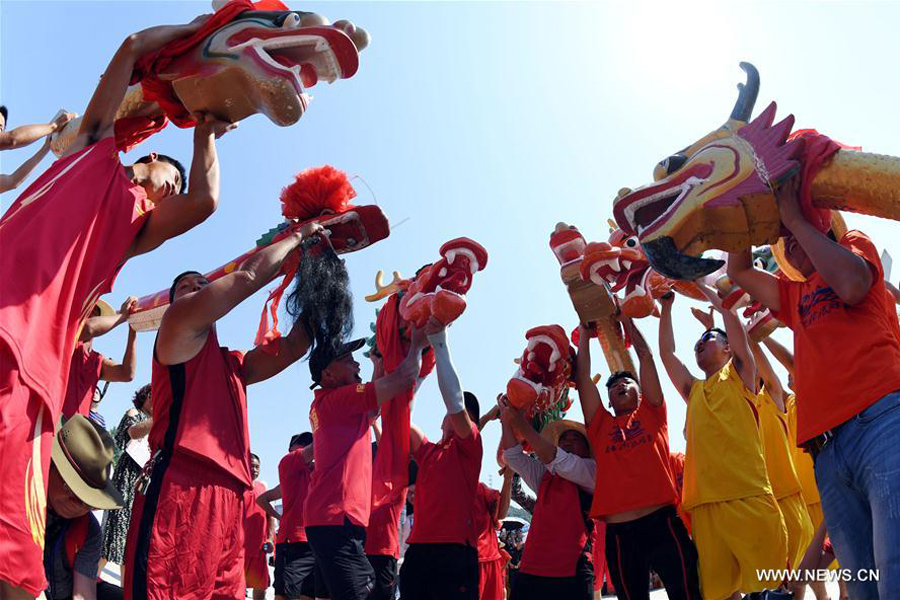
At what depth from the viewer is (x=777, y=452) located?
17.6ft

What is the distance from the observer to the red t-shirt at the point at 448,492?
15.9 feet

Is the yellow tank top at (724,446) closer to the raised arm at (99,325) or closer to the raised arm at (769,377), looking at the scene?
the raised arm at (769,377)

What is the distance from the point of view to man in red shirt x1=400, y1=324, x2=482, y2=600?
474 cm

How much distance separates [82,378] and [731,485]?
3916 mm

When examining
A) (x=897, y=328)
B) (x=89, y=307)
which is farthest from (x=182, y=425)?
(x=897, y=328)

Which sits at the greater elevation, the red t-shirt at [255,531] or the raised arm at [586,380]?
the raised arm at [586,380]

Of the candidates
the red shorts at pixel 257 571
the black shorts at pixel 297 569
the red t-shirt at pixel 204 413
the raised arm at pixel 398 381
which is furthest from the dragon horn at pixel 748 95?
the red shorts at pixel 257 571

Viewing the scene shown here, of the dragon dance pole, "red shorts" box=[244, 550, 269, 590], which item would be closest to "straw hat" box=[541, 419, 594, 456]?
the dragon dance pole

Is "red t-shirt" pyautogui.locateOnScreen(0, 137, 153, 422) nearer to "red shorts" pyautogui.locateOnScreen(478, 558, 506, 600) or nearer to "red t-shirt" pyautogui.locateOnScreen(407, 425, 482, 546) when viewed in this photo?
"red t-shirt" pyautogui.locateOnScreen(407, 425, 482, 546)

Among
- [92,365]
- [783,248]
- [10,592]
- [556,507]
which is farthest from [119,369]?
[783,248]

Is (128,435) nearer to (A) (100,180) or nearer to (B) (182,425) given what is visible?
(B) (182,425)

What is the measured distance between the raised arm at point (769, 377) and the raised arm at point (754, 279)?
7.93 ft

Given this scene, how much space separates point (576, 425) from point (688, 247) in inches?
102

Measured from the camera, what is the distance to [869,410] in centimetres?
263
